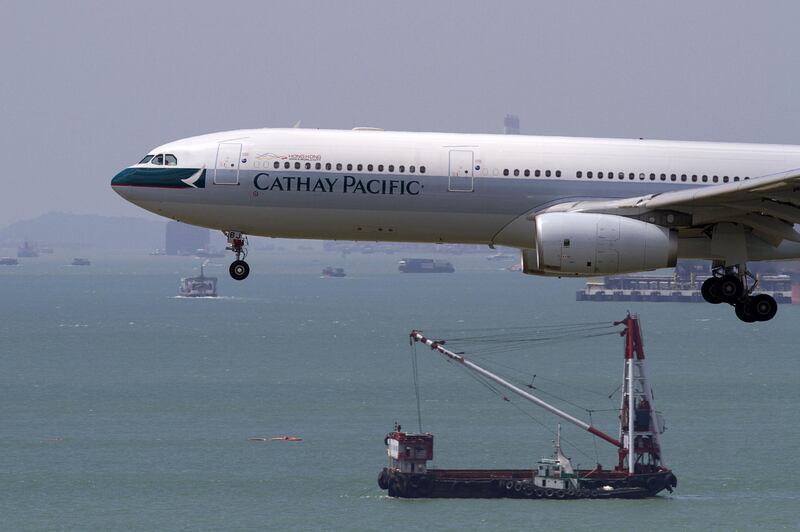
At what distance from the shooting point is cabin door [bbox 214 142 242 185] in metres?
52.1

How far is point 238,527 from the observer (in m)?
192

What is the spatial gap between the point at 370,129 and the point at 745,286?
1531 cm

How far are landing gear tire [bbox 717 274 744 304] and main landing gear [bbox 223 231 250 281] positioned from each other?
17797mm

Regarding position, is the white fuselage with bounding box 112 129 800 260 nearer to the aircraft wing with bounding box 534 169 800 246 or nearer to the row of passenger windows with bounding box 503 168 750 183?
the row of passenger windows with bounding box 503 168 750 183

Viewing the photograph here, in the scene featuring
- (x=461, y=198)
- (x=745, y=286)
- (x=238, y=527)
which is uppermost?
Result: (x=461, y=198)

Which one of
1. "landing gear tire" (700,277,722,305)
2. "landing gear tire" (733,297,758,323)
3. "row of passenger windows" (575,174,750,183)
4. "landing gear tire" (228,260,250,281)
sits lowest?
"landing gear tire" (733,297,758,323)

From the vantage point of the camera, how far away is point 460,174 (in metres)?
51.7

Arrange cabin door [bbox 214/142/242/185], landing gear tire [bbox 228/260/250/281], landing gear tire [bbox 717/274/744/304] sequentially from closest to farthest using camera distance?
cabin door [bbox 214/142/242/185], landing gear tire [bbox 228/260/250/281], landing gear tire [bbox 717/274/744/304]

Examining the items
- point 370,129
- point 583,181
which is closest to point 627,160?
point 583,181

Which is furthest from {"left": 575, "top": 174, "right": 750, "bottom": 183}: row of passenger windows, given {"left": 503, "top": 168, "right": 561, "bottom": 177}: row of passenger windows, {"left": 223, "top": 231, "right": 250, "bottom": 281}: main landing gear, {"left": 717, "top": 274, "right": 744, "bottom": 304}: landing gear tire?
{"left": 223, "top": 231, "right": 250, "bottom": 281}: main landing gear

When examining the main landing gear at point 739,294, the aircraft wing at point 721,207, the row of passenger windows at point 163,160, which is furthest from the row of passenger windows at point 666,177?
the row of passenger windows at point 163,160

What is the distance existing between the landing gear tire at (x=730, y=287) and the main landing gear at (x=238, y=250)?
58.4 feet

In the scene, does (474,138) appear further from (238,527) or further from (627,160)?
(238,527)

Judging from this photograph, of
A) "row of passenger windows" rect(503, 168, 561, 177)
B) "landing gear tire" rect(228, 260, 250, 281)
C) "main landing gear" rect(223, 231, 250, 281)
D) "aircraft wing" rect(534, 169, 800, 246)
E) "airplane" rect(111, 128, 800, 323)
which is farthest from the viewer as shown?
"main landing gear" rect(223, 231, 250, 281)
